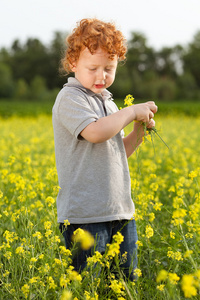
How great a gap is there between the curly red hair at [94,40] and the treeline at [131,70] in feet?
157

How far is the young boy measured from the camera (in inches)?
72.5

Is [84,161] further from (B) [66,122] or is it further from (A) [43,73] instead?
(A) [43,73]

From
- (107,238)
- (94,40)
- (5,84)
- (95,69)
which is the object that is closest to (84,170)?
(107,238)

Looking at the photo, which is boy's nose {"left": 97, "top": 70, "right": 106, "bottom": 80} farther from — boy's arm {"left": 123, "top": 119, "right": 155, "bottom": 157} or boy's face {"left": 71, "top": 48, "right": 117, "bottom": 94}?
boy's arm {"left": 123, "top": 119, "right": 155, "bottom": 157}

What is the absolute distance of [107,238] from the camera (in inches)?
78.5

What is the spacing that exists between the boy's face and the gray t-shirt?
0.16 feet

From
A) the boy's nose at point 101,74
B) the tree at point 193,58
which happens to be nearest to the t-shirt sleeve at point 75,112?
the boy's nose at point 101,74

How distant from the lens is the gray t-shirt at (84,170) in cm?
190

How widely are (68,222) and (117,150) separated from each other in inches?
16.1

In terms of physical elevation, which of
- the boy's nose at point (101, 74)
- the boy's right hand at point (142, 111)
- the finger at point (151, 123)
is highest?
the boy's nose at point (101, 74)

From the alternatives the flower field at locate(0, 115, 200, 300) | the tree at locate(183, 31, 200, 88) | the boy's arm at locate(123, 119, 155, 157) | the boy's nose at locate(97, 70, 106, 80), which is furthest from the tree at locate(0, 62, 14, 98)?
the boy's nose at locate(97, 70, 106, 80)

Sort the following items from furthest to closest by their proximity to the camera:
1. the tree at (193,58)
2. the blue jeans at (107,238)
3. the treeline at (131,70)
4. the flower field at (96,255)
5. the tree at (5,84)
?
the tree at (193,58) < the tree at (5,84) < the treeline at (131,70) < the blue jeans at (107,238) < the flower field at (96,255)

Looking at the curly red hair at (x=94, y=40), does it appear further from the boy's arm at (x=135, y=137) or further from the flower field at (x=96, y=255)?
the flower field at (x=96, y=255)

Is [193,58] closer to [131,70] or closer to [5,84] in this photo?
[131,70]
